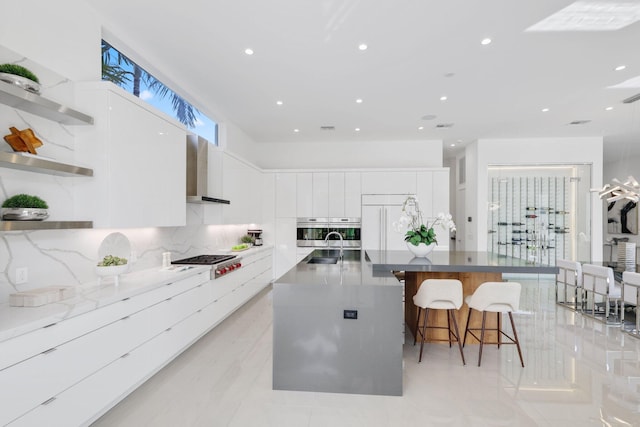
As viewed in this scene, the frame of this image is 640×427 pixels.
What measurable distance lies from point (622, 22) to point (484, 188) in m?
4.46

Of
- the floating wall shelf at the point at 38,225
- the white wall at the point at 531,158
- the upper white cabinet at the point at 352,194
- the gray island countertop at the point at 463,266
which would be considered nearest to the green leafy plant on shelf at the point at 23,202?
the floating wall shelf at the point at 38,225

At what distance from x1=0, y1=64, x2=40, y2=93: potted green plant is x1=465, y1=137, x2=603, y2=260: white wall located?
7.38 meters

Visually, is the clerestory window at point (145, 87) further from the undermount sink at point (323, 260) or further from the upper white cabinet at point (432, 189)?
the upper white cabinet at point (432, 189)

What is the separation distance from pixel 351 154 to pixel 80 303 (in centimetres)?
597

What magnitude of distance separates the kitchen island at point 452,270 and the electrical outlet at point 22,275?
2.70 meters

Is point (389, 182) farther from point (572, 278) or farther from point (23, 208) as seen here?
point (23, 208)

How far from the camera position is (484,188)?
23.3 feet

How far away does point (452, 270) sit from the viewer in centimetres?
304

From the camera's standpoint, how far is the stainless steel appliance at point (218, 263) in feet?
12.3

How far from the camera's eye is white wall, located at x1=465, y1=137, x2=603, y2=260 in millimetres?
6785

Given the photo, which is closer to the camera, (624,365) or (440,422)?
(440,422)

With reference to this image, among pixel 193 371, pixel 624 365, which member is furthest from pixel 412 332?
pixel 193 371

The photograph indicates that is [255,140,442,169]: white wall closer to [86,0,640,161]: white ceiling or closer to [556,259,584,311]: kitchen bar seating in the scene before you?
[86,0,640,161]: white ceiling

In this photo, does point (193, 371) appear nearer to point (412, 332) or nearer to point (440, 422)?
point (440, 422)
